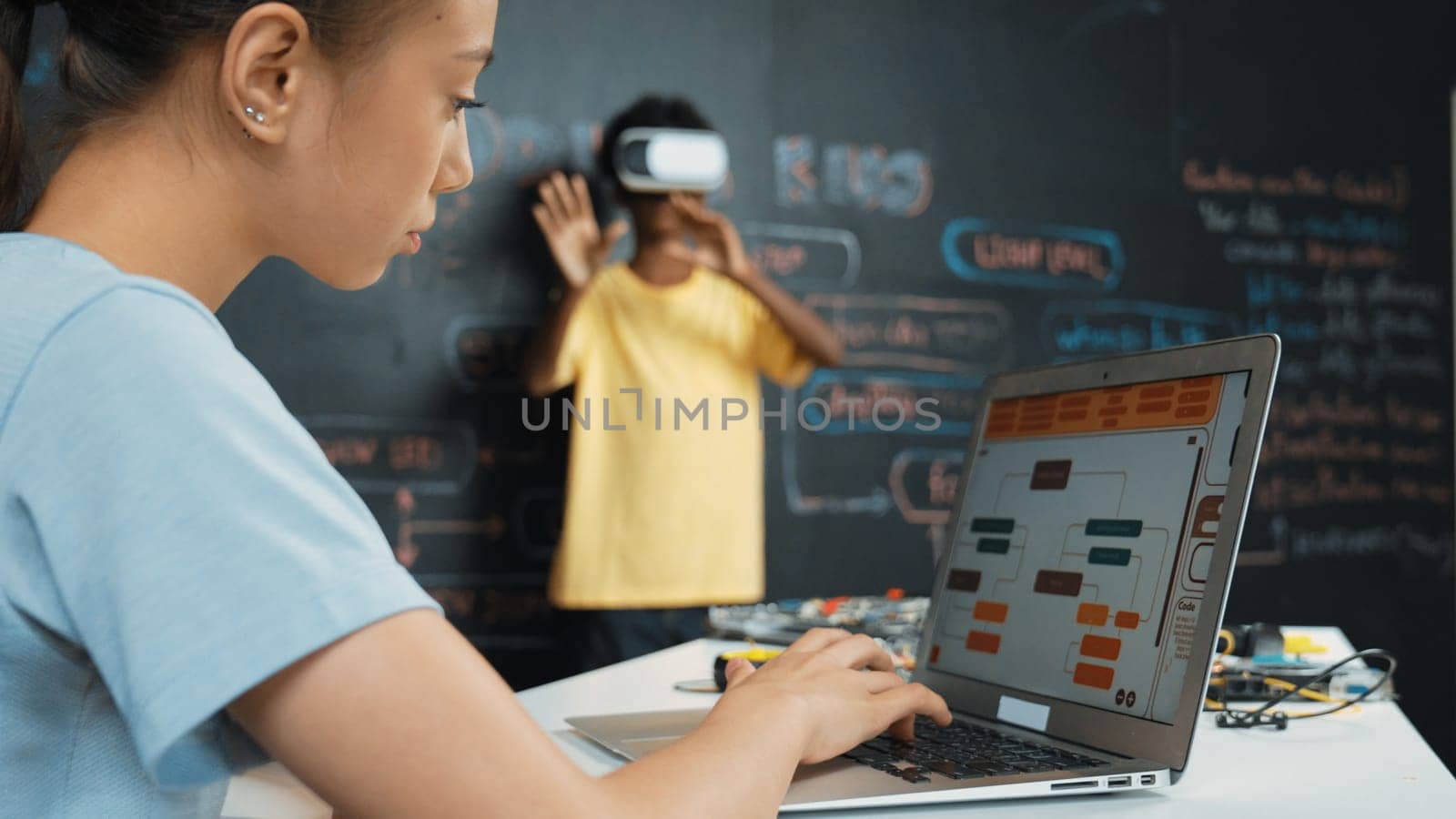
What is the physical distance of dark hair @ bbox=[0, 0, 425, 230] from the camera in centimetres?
61

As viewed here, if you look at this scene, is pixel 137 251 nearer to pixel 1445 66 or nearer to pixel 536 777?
pixel 536 777

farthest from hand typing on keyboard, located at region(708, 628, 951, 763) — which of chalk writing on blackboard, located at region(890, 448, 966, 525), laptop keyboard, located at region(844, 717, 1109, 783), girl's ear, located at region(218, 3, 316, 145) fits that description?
chalk writing on blackboard, located at region(890, 448, 966, 525)

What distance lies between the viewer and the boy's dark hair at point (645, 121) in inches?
119

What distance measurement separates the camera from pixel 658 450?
2975 millimetres

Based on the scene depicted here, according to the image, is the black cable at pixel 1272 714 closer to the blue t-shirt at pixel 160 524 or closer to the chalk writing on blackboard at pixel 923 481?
the blue t-shirt at pixel 160 524

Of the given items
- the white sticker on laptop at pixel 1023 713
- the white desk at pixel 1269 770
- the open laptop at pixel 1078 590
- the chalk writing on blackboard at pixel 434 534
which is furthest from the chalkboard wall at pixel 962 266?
the white sticker on laptop at pixel 1023 713

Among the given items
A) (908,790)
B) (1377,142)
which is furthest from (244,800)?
(1377,142)

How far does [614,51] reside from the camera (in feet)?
10.0

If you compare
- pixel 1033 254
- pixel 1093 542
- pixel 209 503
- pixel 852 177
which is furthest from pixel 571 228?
pixel 209 503

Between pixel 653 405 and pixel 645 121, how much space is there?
2.23 feet

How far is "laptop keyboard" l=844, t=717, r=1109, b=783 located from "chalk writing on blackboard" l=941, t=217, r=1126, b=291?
99.1 inches

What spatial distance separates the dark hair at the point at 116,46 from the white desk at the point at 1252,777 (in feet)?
1.10

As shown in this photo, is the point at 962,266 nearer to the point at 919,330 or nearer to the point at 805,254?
the point at 919,330

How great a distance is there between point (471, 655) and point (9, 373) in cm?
21
